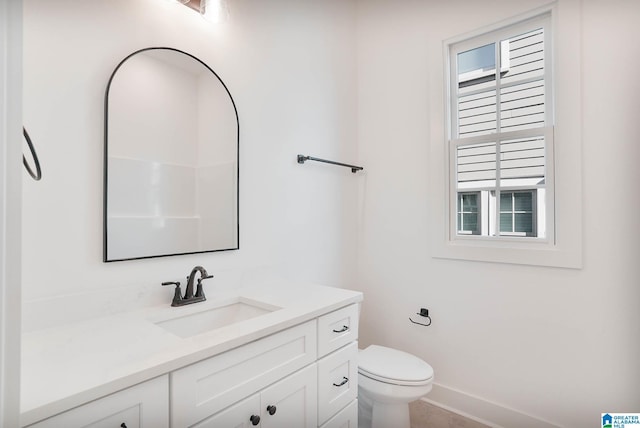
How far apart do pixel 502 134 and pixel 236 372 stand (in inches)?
74.5

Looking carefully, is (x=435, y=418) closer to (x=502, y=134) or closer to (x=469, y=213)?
(x=469, y=213)

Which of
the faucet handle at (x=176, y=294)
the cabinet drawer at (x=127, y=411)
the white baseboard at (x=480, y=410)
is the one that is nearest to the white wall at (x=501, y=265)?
the white baseboard at (x=480, y=410)

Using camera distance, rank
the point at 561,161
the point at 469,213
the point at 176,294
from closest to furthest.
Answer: the point at 176,294 < the point at 561,161 < the point at 469,213

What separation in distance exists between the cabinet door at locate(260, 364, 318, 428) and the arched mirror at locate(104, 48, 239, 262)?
2.24ft

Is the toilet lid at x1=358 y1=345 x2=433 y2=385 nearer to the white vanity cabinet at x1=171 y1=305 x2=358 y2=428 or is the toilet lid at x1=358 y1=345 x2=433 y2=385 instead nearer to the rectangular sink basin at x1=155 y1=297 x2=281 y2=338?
the white vanity cabinet at x1=171 y1=305 x2=358 y2=428

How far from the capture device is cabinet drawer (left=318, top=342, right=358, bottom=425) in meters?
1.27

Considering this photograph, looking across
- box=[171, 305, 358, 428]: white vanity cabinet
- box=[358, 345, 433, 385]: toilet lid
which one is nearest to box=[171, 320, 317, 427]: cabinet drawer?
box=[171, 305, 358, 428]: white vanity cabinet

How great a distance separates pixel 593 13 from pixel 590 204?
3.13 feet

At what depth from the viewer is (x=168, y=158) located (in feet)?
4.44

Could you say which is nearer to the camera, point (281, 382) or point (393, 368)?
point (281, 382)

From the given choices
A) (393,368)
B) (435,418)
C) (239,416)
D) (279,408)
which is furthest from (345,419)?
(435,418)

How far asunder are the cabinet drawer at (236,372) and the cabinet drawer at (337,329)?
54 mm

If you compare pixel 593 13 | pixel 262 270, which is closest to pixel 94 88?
pixel 262 270

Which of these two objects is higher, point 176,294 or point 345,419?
point 176,294
